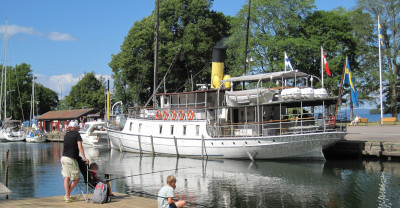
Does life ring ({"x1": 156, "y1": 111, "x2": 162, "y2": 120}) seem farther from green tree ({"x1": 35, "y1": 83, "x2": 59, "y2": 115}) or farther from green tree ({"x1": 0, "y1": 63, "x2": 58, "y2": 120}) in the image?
green tree ({"x1": 35, "y1": 83, "x2": 59, "y2": 115})

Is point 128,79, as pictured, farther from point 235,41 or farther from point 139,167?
point 139,167

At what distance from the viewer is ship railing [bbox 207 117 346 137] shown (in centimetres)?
2742

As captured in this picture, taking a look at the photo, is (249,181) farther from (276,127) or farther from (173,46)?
(173,46)

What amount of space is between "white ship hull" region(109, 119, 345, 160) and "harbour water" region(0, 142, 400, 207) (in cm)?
70

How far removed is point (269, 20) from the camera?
50312 mm

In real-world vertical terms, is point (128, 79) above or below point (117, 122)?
above

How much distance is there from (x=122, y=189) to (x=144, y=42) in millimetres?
39178

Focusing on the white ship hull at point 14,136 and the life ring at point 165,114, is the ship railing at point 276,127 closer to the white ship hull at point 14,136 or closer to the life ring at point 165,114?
the life ring at point 165,114

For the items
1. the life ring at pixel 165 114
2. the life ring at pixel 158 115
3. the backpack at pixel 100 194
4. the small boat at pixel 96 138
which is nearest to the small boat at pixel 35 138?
the small boat at pixel 96 138

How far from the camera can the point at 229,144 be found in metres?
29.9

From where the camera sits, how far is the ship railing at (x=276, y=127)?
27422 millimetres

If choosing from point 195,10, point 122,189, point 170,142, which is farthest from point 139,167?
point 195,10

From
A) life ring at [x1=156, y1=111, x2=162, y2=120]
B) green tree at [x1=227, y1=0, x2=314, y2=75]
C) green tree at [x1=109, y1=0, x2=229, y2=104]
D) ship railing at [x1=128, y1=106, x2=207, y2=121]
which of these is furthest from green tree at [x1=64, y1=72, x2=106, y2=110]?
life ring at [x1=156, y1=111, x2=162, y2=120]

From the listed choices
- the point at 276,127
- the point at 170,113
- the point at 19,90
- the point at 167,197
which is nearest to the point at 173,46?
the point at 170,113
